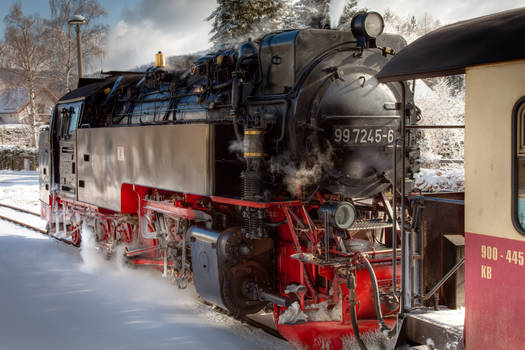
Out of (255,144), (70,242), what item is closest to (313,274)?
(255,144)

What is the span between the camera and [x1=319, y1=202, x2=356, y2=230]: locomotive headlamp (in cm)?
476

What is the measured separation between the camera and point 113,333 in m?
5.43

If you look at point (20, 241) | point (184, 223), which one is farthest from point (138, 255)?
point (20, 241)

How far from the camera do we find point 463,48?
2.98 m

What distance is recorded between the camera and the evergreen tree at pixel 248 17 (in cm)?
2028

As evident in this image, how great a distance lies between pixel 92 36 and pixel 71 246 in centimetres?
2322

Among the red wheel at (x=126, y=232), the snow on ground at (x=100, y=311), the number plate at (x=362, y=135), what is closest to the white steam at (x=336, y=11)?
the number plate at (x=362, y=135)

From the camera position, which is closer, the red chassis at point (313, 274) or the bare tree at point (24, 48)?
the red chassis at point (313, 274)

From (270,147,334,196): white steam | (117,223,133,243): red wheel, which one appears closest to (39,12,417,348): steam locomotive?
(270,147,334,196): white steam

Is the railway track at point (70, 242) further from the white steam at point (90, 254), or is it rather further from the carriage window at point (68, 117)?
the carriage window at point (68, 117)

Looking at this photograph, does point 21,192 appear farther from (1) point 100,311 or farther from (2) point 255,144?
(2) point 255,144

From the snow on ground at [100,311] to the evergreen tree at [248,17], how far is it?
13.5m

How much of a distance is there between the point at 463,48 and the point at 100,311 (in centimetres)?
480

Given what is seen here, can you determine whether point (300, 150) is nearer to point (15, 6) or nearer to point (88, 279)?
point (88, 279)
